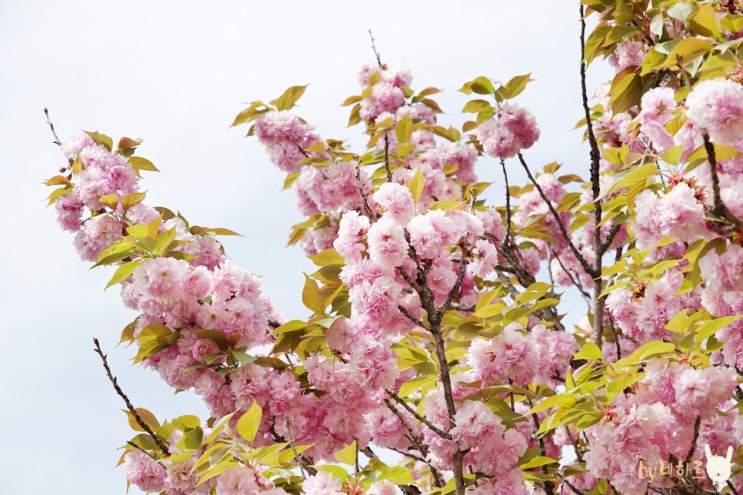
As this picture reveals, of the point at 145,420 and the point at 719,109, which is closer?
the point at 719,109

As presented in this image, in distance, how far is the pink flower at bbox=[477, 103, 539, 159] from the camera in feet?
15.2

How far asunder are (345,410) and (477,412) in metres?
0.59

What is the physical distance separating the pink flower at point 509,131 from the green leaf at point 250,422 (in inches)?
116

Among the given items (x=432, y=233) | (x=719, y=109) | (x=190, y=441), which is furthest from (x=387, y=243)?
(x=719, y=109)

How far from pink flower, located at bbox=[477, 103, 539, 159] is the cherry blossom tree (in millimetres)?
626

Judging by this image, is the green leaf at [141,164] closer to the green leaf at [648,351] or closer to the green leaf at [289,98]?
the green leaf at [289,98]

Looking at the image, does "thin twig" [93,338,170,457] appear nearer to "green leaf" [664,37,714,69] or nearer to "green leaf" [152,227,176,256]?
"green leaf" [152,227,176,256]

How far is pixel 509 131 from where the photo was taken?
183 inches

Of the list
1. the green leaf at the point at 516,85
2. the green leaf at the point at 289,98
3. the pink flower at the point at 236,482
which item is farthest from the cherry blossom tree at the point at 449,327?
the green leaf at the point at 289,98

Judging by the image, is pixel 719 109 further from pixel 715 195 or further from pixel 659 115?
pixel 659 115

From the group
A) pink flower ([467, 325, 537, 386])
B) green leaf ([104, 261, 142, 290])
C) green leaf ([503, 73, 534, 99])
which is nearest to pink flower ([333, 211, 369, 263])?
pink flower ([467, 325, 537, 386])

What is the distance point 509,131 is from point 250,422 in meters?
3.01

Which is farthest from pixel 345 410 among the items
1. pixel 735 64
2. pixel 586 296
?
pixel 586 296

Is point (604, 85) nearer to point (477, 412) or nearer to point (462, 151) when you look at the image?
point (462, 151)
